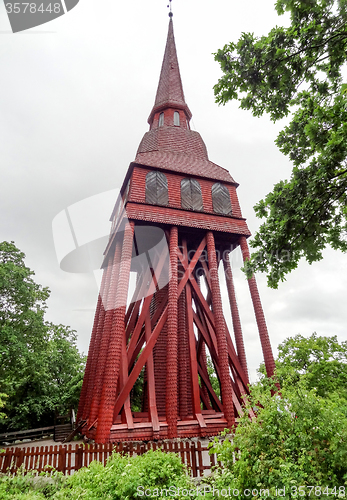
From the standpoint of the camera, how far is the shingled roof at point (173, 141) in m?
15.4

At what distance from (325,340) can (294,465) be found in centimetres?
1948

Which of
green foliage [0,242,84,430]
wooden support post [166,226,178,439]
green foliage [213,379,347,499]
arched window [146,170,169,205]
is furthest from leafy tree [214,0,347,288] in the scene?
green foliage [0,242,84,430]

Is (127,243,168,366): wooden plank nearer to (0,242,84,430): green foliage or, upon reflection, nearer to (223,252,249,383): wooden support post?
(223,252,249,383): wooden support post

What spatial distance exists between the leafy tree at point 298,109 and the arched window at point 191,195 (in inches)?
288

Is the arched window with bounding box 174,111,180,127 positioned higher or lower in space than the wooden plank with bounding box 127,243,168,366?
higher

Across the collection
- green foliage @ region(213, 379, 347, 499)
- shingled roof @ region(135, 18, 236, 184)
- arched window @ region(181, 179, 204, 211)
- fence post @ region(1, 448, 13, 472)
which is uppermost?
shingled roof @ region(135, 18, 236, 184)

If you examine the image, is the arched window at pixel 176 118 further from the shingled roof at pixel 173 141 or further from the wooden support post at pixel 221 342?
the wooden support post at pixel 221 342

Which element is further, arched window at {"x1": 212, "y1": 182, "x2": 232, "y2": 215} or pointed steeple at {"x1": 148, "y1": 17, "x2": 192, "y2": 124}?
pointed steeple at {"x1": 148, "y1": 17, "x2": 192, "y2": 124}

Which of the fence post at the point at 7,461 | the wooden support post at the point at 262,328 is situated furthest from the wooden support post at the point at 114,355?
the wooden support post at the point at 262,328

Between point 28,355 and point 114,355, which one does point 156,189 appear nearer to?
point 114,355

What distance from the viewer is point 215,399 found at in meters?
13.9

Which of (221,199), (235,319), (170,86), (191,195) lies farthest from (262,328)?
(170,86)

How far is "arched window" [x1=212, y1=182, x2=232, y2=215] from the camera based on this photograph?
49.1 feet

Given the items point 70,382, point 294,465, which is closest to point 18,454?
point 294,465
